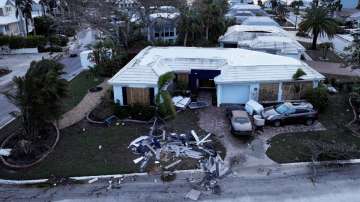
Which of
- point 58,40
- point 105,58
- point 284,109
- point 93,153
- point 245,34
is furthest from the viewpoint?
point 58,40

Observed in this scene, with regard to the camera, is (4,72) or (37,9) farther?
(37,9)

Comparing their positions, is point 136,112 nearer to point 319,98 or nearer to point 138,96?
point 138,96

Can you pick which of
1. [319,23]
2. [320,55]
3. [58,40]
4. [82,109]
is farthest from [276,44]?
[58,40]

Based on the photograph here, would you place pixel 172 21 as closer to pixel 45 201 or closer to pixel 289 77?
pixel 289 77

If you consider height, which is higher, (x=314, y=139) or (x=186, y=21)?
(x=186, y=21)

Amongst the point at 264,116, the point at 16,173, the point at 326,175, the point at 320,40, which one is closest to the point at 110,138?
the point at 16,173

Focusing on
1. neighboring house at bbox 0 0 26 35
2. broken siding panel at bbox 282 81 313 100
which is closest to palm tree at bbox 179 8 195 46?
broken siding panel at bbox 282 81 313 100
